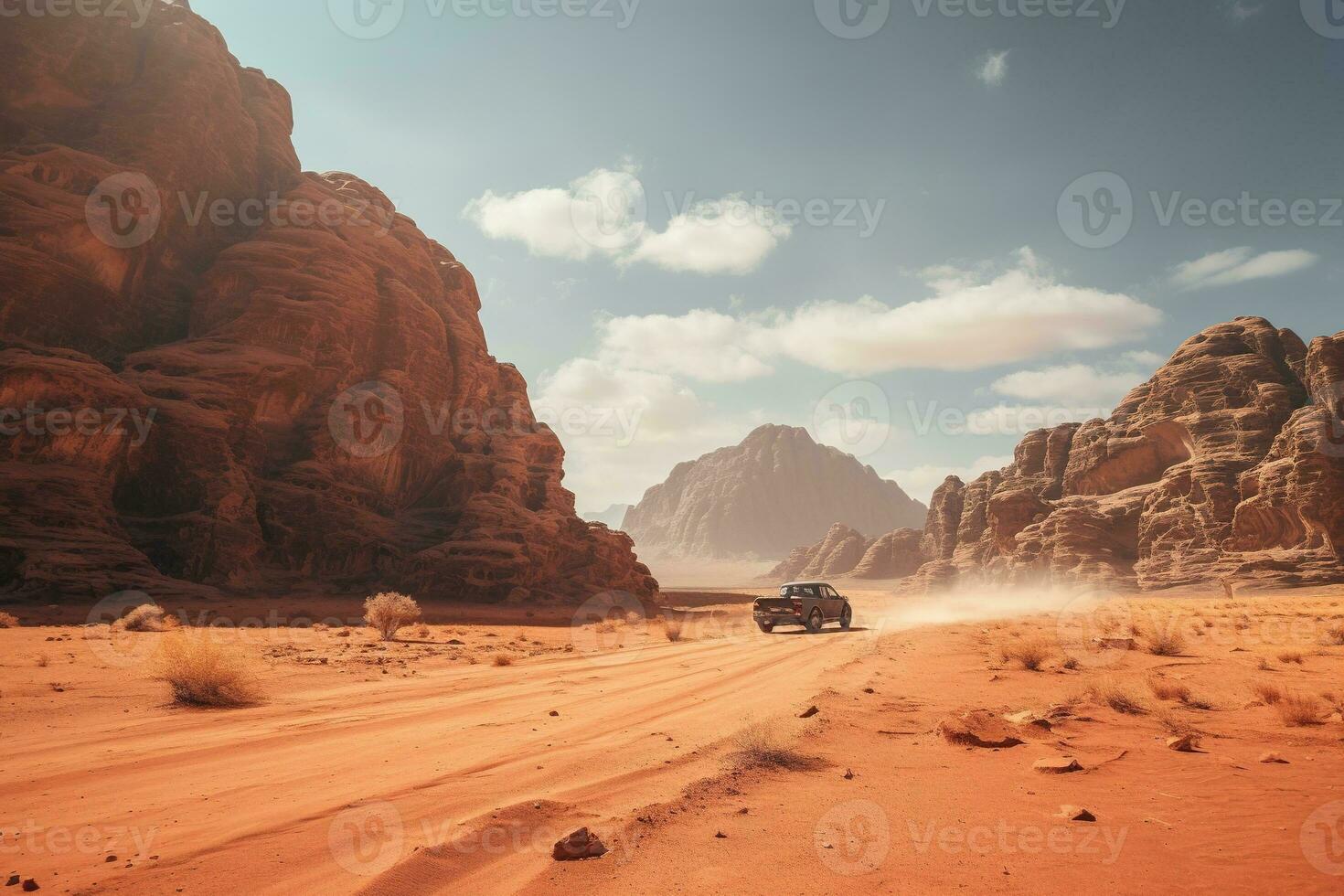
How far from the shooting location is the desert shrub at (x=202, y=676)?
762 cm

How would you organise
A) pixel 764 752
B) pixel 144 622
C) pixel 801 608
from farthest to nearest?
1. pixel 801 608
2. pixel 144 622
3. pixel 764 752

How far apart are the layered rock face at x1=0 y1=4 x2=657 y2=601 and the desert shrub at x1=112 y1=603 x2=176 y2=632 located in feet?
30.2

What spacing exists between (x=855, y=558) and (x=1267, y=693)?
398ft

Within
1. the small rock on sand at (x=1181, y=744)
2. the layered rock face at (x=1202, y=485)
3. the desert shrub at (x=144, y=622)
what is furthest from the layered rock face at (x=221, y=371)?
the layered rock face at (x=1202, y=485)

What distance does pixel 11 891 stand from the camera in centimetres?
305

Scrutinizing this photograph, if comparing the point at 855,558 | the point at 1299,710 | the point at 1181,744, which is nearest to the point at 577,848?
the point at 1181,744

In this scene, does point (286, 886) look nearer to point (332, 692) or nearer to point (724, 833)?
point (724, 833)

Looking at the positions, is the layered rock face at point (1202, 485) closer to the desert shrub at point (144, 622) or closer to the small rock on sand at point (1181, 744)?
the small rock on sand at point (1181, 744)

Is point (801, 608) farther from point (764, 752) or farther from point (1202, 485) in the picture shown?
point (1202, 485)

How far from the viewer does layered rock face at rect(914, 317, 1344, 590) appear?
37.1 meters

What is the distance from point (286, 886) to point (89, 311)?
39.6 metres

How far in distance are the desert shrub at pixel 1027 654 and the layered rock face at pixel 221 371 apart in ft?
87.8

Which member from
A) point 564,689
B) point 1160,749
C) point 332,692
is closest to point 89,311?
point 332,692

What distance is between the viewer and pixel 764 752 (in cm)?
571
